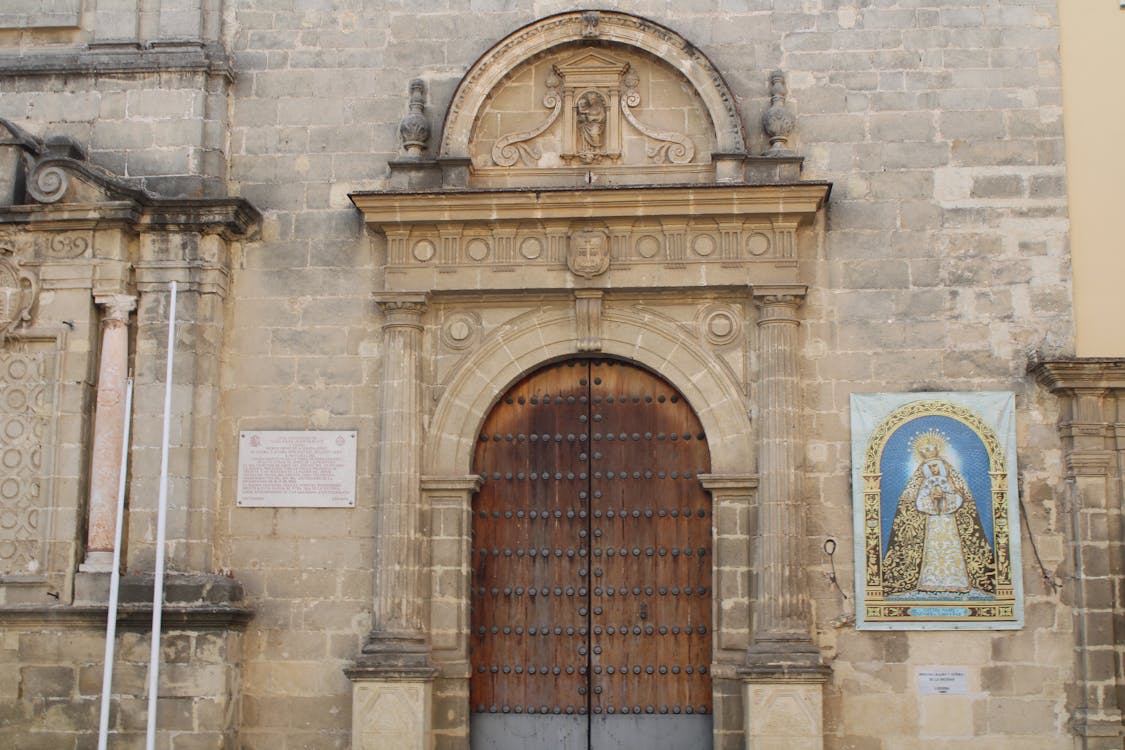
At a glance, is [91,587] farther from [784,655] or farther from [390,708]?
[784,655]

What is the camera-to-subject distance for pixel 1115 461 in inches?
380

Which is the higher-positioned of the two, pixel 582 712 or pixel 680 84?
pixel 680 84

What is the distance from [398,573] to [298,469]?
109cm

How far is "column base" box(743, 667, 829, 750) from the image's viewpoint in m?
9.17

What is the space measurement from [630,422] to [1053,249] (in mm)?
3203

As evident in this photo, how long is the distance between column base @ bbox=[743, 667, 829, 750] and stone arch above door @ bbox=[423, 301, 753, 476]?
1.58 metres

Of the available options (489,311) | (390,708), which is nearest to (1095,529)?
(489,311)

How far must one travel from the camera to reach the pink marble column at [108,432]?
32.2 feet

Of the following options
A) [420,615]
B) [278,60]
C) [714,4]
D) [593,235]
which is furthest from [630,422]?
[278,60]

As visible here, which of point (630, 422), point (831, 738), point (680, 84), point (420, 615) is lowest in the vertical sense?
point (831, 738)

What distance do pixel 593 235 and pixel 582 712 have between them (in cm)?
334

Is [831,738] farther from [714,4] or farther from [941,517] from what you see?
[714,4]

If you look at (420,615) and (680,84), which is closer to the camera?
(420,615)

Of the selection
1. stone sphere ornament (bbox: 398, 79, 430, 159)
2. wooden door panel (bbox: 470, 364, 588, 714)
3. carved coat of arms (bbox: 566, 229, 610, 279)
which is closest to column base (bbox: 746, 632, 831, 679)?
wooden door panel (bbox: 470, 364, 588, 714)
